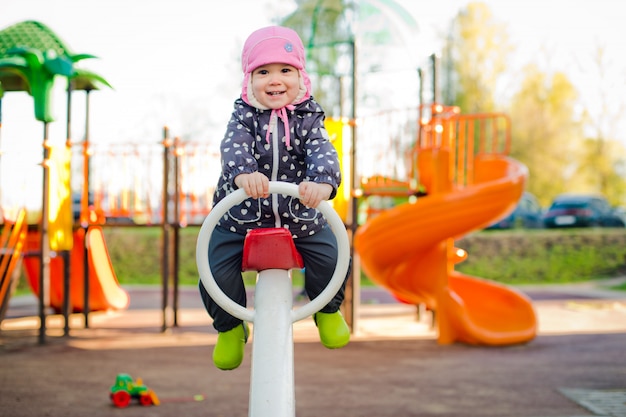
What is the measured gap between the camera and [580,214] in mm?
23391

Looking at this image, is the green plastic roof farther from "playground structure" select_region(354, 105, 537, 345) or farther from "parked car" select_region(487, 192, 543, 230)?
"parked car" select_region(487, 192, 543, 230)

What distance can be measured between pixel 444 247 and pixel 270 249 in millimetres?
6300

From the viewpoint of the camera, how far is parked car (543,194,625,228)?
23.4m

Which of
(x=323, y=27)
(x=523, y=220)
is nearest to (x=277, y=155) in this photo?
(x=323, y=27)

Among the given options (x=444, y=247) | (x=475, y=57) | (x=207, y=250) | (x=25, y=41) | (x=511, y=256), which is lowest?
(x=511, y=256)

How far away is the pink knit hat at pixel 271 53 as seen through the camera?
2662 mm

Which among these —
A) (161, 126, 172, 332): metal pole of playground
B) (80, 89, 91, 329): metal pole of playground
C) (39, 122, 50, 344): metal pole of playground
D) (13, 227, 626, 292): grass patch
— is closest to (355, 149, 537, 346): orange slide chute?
(161, 126, 172, 332): metal pole of playground

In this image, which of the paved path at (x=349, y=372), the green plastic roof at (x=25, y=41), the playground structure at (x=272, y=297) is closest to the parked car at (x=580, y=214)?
the paved path at (x=349, y=372)

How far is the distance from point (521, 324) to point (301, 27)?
532cm

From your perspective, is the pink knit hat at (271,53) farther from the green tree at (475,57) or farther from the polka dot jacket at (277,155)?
the green tree at (475,57)

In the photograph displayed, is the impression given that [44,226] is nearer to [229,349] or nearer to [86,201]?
[86,201]

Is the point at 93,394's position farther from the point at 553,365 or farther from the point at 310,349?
the point at 553,365

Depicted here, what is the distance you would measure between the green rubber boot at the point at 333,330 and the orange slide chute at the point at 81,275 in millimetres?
8190

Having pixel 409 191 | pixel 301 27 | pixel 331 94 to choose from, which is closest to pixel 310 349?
pixel 409 191
